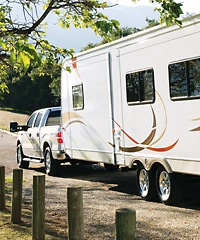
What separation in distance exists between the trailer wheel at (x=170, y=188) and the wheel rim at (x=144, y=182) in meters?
0.41

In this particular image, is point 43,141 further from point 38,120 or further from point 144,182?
point 144,182

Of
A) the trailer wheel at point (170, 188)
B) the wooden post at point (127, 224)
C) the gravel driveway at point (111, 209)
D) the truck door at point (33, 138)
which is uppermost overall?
the truck door at point (33, 138)

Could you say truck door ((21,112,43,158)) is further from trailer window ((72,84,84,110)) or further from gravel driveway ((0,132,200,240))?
trailer window ((72,84,84,110))

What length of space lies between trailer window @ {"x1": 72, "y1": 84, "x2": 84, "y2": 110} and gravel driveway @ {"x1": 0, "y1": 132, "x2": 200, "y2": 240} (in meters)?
1.90

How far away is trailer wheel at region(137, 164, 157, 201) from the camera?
386 inches

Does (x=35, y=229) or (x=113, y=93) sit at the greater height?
(x=113, y=93)

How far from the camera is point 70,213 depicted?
572 centimetres

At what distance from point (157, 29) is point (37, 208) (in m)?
4.33

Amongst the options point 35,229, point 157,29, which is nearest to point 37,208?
point 35,229

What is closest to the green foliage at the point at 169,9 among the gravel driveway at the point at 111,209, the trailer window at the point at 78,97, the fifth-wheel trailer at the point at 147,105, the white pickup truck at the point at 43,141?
the fifth-wheel trailer at the point at 147,105

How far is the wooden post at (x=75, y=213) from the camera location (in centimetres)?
568

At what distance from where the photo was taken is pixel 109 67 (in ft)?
36.2

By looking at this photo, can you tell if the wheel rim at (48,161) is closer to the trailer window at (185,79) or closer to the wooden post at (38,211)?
the trailer window at (185,79)

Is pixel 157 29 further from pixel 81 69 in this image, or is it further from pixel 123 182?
pixel 123 182
